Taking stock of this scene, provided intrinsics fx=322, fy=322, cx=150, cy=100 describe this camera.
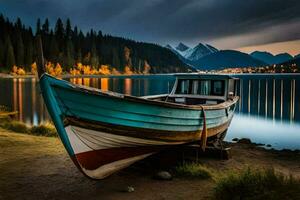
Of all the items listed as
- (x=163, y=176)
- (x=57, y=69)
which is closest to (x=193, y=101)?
(x=163, y=176)

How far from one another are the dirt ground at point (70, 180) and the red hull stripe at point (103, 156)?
27.7 inches

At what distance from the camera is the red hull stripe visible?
7.59 m

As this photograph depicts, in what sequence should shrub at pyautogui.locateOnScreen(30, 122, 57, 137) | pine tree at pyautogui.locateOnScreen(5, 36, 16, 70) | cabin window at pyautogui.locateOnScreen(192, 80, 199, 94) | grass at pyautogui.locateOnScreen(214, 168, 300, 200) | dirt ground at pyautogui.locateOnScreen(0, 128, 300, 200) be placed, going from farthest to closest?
pine tree at pyautogui.locateOnScreen(5, 36, 16, 70), shrub at pyautogui.locateOnScreen(30, 122, 57, 137), cabin window at pyautogui.locateOnScreen(192, 80, 199, 94), dirt ground at pyautogui.locateOnScreen(0, 128, 300, 200), grass at pyautogui.locateOnScreen(214, 168, 300, 200)

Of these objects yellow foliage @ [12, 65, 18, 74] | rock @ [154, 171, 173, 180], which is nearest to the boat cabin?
rock @ [154, 171, 173, 180]

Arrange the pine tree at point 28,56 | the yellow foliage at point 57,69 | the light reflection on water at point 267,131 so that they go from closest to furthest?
the light reflection on water at point 267,131, the pine tree at point 28,56, the yellow foliage at point 57,69

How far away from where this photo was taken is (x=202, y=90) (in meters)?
14.8

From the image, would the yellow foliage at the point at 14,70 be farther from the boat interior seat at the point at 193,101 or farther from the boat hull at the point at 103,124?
the boat hull at the point at 103,124

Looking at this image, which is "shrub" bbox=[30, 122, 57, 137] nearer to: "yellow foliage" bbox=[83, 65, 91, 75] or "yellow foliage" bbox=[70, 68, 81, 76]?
"yellow foliage" bbox=[70, 68, 81, 76]

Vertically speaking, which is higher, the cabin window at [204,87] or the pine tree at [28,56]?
the pine tree at [28,56]

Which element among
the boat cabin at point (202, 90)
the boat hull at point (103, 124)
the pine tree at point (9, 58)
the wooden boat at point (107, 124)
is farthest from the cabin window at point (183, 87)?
the pine tree at point (9, 58)

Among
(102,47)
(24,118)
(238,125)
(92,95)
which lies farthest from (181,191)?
(102,47)

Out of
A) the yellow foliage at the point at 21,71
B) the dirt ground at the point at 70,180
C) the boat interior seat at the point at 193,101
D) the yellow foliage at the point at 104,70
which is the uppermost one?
the yellow foliage at the point at 104,70

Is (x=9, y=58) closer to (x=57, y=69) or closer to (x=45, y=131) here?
(x=57, y=69)

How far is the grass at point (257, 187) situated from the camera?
591 centimetres
